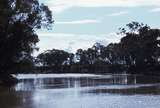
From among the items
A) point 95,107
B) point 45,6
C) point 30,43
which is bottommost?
point 95,107

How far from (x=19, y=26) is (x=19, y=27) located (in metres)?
0.18

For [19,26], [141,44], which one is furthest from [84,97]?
[141,44]

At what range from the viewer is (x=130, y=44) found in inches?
6260

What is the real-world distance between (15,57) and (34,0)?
35.6 ft

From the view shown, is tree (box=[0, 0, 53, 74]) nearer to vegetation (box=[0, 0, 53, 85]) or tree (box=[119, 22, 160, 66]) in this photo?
vegetation (box=[0, 0, 53, 85])

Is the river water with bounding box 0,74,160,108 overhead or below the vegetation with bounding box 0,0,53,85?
below

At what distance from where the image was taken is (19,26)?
225 ft

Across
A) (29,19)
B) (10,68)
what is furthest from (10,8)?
(10,68)

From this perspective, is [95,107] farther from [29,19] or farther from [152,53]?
[152,53]

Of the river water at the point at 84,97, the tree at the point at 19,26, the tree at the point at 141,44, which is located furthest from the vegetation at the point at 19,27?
the tree at the point at 141,44

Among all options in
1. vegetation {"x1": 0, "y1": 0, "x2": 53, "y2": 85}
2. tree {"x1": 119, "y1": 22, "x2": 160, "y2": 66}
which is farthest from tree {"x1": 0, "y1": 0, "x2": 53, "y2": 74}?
tree {"x1": 119, "y1": 22, "x2": 160, "y2": 66}

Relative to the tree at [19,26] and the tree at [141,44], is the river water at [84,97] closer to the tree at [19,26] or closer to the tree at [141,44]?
the tree at [19,26]

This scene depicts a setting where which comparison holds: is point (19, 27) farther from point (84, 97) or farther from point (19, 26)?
point (84, 97)

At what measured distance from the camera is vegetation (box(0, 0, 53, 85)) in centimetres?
6675
